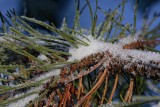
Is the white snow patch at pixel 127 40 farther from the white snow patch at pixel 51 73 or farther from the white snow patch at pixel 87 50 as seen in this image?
the white snow patch at pixel 51 73

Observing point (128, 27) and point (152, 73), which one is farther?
point (128, 27)

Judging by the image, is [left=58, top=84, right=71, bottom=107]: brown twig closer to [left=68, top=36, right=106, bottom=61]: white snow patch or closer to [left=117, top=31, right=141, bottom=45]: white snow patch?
[left=68, top=36, right=106, bottom=61]: white snow patch

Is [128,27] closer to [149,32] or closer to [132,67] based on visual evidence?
[149,32]

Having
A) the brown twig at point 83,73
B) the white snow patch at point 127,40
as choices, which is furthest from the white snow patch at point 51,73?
the white snow patch at point 127,40

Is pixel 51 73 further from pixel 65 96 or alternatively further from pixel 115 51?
pixel 115 51

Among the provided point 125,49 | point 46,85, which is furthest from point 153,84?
point 46,85

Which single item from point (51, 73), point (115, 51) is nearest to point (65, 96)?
point (51, 73)

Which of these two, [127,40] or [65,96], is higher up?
[127,40]

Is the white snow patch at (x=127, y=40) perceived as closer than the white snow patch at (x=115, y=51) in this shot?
No

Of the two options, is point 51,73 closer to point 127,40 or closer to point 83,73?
point 83,73

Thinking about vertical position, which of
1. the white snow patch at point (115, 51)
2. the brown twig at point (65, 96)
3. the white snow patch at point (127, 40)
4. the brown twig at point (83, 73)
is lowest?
the brown twig at point (65, 96)

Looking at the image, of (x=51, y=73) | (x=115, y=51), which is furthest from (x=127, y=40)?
(x=51, y=73)
